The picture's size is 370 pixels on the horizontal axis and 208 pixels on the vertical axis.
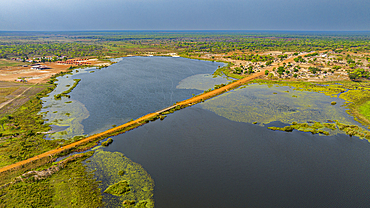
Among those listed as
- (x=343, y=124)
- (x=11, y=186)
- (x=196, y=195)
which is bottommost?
(x=196, y=195)

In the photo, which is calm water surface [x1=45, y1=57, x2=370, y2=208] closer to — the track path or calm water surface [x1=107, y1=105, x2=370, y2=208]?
calm water surface [x1=107, y1=105, x2=370, y2=208]

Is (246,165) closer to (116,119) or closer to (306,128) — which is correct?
(306,128)

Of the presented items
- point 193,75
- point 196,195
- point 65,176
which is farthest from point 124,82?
point 196,195

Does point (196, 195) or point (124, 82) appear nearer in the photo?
point (196, 195)

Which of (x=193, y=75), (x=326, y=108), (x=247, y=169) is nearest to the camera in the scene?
(x=247, y=169)

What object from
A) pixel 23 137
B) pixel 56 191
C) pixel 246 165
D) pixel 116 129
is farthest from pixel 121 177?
pixel 23 137

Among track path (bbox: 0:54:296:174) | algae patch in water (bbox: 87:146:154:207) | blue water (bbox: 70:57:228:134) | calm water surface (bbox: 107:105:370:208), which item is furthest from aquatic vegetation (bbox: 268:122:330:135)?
A: blue water (bbox: 70:57:228:134)

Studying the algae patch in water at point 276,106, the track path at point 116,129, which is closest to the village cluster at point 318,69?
the track path at point 116,129

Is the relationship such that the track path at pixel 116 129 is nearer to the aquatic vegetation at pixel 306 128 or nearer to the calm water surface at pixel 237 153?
the calm water surface at pixel 237 153

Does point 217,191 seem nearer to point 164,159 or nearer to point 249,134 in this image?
point 164,159
